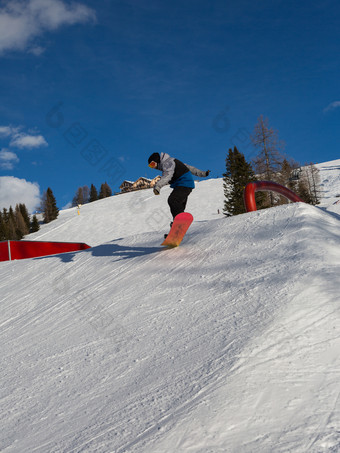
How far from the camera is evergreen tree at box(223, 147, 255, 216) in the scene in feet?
114

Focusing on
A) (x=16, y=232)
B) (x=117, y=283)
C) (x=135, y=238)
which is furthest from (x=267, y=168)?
(x=16, y=232)

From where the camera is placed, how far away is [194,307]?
3662 mm

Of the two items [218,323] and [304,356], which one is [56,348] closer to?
[218,323]

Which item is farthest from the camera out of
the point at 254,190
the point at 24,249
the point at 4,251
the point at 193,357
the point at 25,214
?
the point at 25,214

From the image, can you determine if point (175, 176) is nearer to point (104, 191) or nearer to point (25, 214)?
point (25, 214)

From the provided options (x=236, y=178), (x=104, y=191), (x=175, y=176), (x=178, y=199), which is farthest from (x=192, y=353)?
(x=104, y=191)

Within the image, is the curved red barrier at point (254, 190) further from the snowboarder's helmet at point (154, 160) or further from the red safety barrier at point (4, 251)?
the red safety barrier at point (4, 251)

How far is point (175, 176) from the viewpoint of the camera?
21.9 ft

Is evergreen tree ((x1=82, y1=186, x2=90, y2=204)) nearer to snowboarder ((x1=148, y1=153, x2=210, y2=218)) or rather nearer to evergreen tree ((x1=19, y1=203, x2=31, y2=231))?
evergreen tree ((x1=19, y1=203, x2=31, y2=231))

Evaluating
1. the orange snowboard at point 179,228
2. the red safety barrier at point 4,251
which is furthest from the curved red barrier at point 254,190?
the red safety barrier at point 4,251

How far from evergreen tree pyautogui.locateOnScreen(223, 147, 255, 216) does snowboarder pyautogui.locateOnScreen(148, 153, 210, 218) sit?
27.4 meters

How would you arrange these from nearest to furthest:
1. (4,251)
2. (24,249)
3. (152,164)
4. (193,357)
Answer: (193,357) → (152,164) → (4,251) → (24,249)

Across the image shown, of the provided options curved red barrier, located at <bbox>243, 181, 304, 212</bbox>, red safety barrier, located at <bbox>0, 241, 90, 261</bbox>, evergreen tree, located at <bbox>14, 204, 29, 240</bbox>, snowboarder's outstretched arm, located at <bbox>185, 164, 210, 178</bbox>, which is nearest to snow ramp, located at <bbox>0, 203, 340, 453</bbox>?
snowboarder's outstretched arm, located at <bbox>185, 164, 210, 178</bbox>

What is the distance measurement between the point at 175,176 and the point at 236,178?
101 ft
